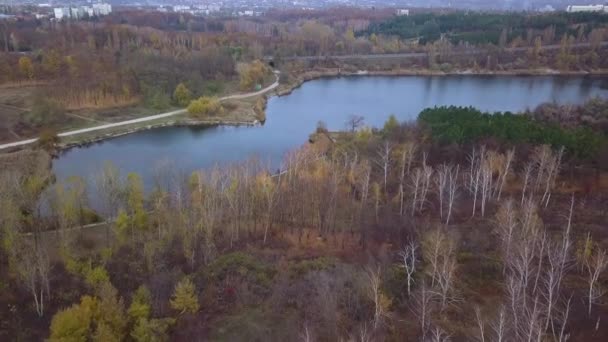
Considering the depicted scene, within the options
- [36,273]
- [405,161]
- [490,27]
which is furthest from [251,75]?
[490,27]

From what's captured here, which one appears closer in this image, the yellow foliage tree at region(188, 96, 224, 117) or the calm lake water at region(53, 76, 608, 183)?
the calm lake water at region(53, 76, 608, 183)

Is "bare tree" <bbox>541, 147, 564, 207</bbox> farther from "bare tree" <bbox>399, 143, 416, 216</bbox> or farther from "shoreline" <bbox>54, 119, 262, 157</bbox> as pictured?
"shoreline" <bbox>54, 119, 262, 157</bbox>

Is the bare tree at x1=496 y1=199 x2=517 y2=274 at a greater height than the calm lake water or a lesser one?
greater

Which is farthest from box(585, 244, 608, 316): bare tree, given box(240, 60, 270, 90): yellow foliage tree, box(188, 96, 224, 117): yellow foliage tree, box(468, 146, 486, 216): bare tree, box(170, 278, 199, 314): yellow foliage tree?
box(240, 60, 270, 90): yellow foliage tree

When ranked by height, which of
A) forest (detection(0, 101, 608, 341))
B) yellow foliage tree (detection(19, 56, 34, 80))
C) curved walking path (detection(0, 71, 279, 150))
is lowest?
curved walking path (detection(0, 71, 279, 150))

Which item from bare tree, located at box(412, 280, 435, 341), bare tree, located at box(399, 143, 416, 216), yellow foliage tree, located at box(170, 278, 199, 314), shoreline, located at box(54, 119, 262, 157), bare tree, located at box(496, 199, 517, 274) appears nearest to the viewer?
bare tree, located at box(412, 280, 435, 341)

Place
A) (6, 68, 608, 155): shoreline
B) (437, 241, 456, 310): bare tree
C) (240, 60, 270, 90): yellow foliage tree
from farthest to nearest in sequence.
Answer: (240, 60, 270, 90): yellow foliage tree → (6, 68, 608, 155): shoreline → (437, 241, 456, 310): bare tree

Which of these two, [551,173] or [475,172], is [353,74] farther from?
[551,173]
